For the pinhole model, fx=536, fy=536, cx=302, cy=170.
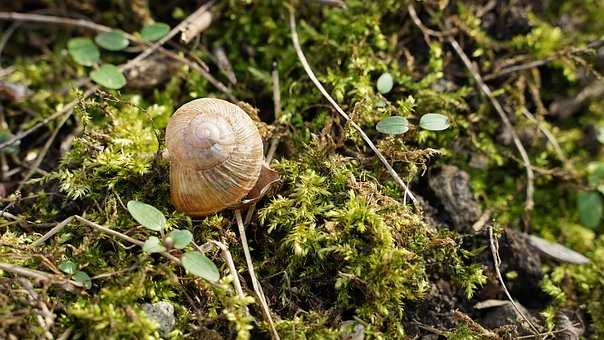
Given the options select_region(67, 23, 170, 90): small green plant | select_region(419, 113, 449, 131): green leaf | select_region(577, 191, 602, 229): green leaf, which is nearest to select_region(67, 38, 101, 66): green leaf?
select_region(67, 23, 170, 90): small green plant

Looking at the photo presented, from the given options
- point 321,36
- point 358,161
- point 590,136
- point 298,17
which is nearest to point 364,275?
point 358,161

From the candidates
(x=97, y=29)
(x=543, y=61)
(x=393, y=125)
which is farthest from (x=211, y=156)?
(x=543, y=61)

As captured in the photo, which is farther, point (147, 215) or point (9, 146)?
point (9, 146)

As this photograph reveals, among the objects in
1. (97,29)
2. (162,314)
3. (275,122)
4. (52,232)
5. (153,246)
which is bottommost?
(162,314)

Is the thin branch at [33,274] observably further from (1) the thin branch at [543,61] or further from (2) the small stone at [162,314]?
(1) the thin branch at [543,61]

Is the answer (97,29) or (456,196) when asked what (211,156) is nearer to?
(456,196)

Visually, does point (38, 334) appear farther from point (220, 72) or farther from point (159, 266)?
point (220, 72)

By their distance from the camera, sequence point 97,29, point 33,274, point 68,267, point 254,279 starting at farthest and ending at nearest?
point 97,29 → point 254,279 → point 68,267 → point 33,274

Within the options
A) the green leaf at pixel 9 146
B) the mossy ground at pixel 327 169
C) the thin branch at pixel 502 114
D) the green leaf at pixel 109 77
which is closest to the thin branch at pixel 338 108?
the mossy ground at pixel 327 169
